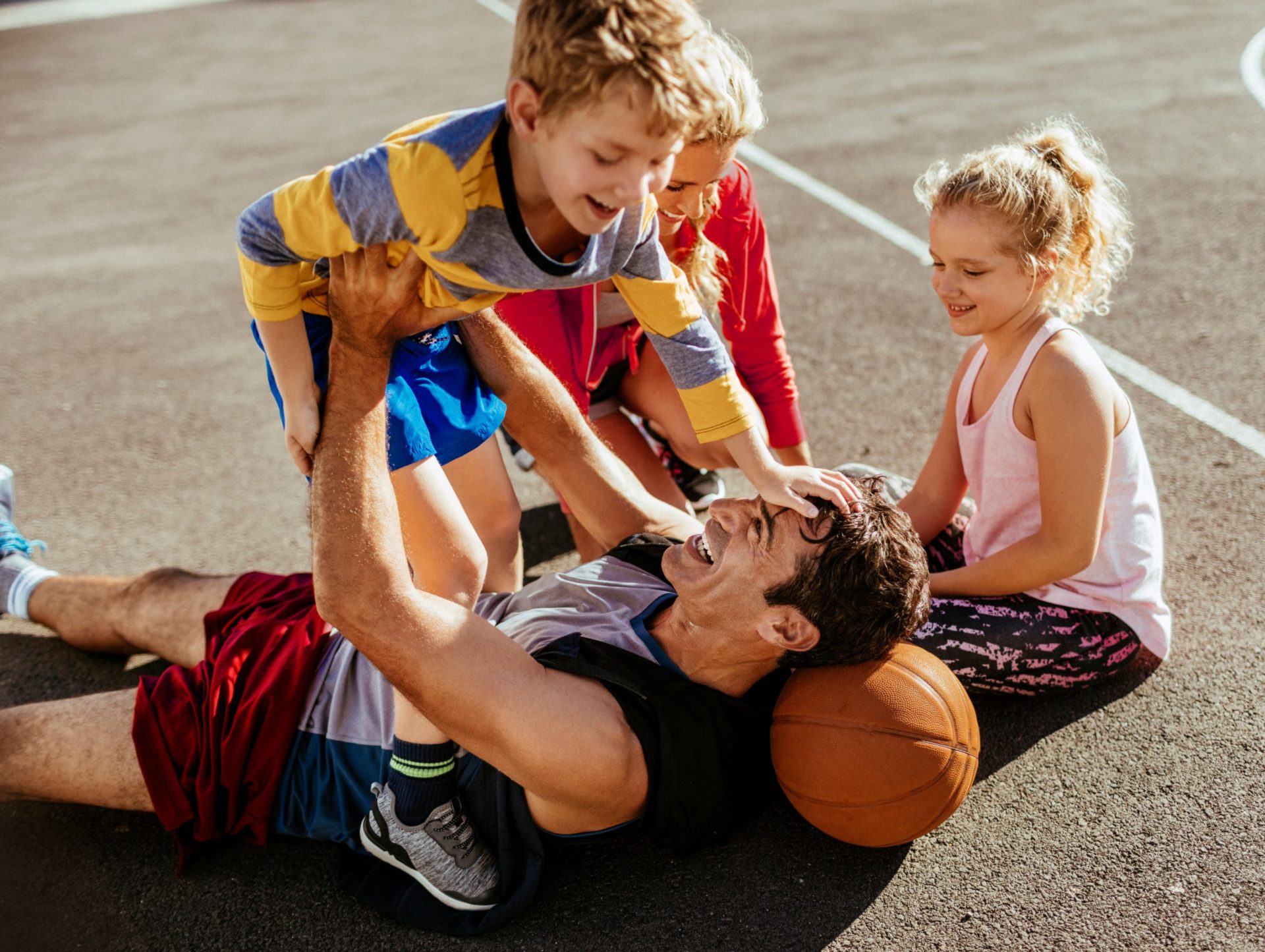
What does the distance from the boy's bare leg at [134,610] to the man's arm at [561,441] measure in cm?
118

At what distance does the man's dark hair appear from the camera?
112 inches

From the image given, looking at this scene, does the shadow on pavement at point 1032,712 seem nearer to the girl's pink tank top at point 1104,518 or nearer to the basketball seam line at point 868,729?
the girl's pink tank top at point 1104,518

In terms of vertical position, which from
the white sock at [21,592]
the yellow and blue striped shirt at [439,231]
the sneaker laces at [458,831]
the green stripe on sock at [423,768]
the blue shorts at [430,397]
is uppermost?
the yellow and blue striped shirt at [439,231]

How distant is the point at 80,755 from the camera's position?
10.3 feet

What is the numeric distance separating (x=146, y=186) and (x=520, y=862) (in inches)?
332

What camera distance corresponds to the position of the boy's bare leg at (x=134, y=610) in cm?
373

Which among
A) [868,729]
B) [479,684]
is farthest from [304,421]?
[868,729]

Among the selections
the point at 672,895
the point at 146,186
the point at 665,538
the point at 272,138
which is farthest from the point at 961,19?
the point at 672,895

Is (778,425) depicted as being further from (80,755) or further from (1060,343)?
(80,755)

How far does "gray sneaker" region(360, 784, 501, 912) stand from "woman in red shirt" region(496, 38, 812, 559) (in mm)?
1502

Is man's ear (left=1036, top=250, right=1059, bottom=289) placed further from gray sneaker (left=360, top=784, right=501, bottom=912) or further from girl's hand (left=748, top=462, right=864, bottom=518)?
gray sneaker (left=360, top=784, right=501, bottom=912)

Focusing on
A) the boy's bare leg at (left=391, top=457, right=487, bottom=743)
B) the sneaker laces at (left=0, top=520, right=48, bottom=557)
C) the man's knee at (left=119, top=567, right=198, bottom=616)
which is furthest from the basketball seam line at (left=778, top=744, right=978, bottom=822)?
the sneaker laces at (left=0, top=520, right=48, bottom=557)

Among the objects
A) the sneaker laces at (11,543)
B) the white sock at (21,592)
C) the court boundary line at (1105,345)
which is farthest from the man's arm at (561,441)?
the court boundary line at (1105,345)

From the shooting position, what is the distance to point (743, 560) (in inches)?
116
